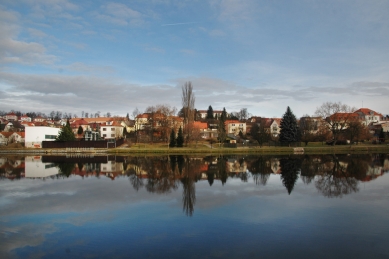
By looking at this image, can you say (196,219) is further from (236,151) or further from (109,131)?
(109,131)

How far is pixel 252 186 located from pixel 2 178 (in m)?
16.7

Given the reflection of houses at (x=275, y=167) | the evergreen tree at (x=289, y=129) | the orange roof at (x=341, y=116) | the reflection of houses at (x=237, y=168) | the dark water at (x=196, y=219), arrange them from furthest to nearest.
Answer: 1. the orange roof at (x=341, y=116)
2. the evergreen tree at (x=289, y=129)
3. the reflection of houses at (x=237, y=168)
4. the reflection of houses at (x=275, y=167)
5. the dark water at (x=196, y=219)

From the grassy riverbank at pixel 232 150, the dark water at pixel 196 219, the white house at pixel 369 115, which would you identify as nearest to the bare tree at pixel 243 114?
the white house at pixel 369 115

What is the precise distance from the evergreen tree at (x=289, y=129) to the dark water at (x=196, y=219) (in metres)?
31.7

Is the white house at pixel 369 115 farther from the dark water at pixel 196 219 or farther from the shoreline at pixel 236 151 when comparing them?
the dark water at pixel 196 219

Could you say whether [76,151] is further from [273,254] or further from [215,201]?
[273,254]

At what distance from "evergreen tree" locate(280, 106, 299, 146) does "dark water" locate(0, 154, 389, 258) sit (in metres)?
31.7

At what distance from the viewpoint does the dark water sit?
7.45 metres

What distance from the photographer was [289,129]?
49.2 metres

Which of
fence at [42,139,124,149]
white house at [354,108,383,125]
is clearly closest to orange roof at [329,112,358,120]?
fence at [42,139,124,149]

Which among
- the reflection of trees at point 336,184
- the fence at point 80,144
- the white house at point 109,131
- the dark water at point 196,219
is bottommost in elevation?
the dark water at point 196,219

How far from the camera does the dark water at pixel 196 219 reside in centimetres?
745

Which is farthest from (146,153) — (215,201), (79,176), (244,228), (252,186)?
(244,228)

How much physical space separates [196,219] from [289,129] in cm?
4228
